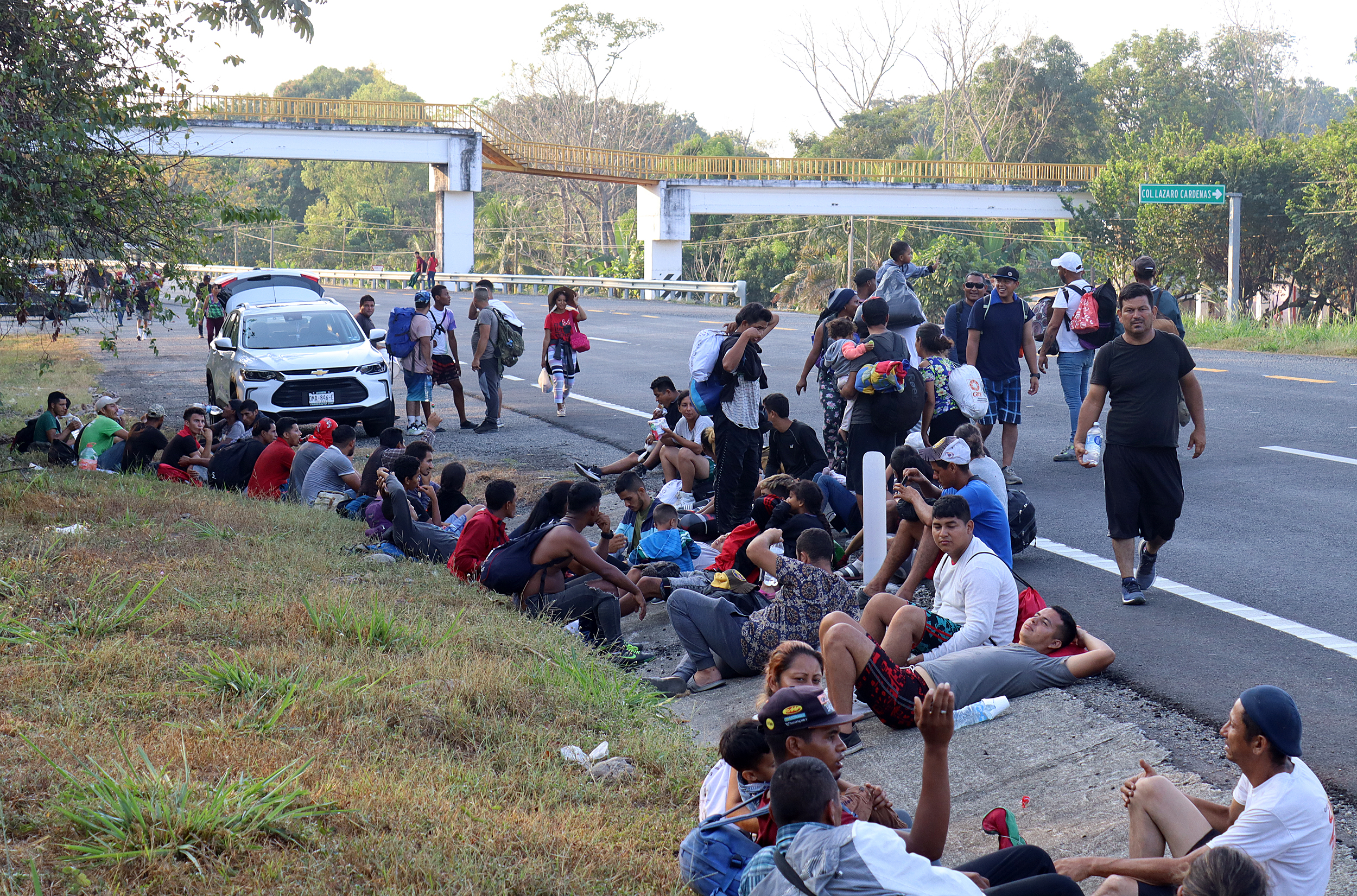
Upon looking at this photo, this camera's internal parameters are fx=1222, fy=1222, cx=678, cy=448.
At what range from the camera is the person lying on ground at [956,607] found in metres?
6.66

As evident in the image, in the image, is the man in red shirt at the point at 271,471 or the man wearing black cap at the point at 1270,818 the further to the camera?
the man in red shirt at the point at 271,471

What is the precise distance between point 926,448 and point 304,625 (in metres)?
4.52

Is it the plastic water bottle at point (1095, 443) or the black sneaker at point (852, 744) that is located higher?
the plastic water bottle at point (1095, 443)

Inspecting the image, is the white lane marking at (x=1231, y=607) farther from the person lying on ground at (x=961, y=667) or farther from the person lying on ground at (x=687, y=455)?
the person lying on ground at (x=687, y=455)

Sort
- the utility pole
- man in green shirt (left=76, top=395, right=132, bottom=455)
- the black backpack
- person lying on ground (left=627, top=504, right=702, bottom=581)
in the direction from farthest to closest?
the utility pole < man in green shirt (left=76, top=395, right=132, bottom=455) < person lying on ground (left=627, top=504, right=702, bottom=581) < the black backpack

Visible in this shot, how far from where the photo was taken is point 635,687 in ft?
23.4

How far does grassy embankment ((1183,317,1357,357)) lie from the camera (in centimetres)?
2142

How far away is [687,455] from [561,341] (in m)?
5.38

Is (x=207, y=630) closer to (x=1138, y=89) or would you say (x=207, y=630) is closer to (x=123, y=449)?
(x=123, y=449)

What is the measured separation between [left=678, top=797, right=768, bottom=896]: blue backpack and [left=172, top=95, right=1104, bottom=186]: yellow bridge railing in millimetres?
44091

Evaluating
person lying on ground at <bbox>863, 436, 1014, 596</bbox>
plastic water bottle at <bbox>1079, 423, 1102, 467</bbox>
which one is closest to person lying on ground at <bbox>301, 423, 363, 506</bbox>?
person lying on ground at <bbox>863, 436, 1014, 596</bbox>

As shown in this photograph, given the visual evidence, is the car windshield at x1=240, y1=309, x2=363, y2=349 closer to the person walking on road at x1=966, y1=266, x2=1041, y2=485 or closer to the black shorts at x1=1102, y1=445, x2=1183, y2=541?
the person walking on road at x1=966, y1=266, x2=1041, y2=485

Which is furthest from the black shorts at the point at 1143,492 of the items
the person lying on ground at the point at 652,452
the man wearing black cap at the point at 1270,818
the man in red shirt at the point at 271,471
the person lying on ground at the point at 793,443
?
the man in red shirt at the point at 271,471

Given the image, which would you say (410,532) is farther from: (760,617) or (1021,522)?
(1021,522)
